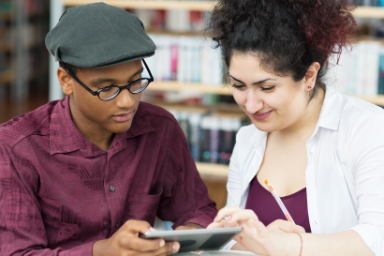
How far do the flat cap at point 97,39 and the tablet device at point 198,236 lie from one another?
0.43m

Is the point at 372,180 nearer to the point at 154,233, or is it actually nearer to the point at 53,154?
the point at 154,233

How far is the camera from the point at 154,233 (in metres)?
1.00

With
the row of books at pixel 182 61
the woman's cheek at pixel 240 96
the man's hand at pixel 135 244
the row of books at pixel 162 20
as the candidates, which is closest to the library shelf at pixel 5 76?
the row of books at pixel 162 20

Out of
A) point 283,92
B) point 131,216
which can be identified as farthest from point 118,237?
point 283,92

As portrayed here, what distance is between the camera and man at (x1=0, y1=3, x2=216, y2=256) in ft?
3.79

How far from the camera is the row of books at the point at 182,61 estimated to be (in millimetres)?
2980

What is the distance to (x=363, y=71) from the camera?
2.74m

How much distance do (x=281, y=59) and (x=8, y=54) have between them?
224 inches

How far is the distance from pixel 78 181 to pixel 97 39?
0.39 m

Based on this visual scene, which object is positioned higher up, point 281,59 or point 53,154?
point 281,59

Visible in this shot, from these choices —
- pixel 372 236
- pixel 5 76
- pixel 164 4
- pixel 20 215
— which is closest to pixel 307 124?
pixel 372 236

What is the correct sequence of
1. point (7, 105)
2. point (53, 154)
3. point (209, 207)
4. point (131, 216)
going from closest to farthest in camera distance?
point (53, 154)
point (131, 216)
point (209, 207)
point (7, 105)

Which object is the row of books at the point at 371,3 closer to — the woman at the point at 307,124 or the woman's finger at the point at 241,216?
the woman at the point at 307,124

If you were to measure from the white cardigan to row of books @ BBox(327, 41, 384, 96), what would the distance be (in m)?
1.33
